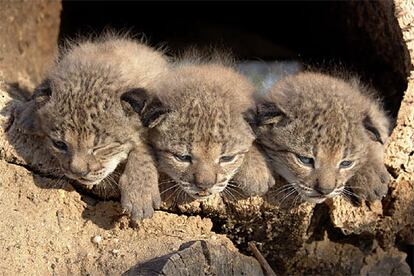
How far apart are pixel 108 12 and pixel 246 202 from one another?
359 cm

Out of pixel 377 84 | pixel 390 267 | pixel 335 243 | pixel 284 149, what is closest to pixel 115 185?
pixel 284 149

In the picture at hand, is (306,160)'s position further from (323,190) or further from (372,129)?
(372,129)

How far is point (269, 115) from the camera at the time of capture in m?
3.98

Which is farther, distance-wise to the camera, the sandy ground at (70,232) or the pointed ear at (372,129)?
the pointed ear at (372,129)

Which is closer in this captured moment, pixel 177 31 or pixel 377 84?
pixel 377 84

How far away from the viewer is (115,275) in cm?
376

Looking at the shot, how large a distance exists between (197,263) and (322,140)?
0.99m

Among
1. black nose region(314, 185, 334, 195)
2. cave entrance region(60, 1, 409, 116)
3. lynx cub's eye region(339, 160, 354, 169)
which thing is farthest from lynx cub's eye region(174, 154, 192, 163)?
cave entrance region(60, 1, 409, 116)

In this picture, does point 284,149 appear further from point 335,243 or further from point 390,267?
point 390,267

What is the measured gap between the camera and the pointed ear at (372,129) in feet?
13.1

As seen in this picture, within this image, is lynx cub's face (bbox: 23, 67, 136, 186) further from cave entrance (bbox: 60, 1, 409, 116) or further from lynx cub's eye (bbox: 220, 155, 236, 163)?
cave entrance (bbox: 60, 1, 409, 116)

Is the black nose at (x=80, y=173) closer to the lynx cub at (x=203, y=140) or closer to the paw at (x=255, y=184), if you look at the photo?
the lynx cub at (x=203, y=140)

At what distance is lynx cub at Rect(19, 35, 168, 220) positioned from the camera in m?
3.88

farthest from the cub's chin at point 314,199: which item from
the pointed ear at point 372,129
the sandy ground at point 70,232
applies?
the sandy ground at point 70,232
